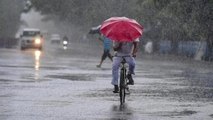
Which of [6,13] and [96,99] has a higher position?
[6,13]

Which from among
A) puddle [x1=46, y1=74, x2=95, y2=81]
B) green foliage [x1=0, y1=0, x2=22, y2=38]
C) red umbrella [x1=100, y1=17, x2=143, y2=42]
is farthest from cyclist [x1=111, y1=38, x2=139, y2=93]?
green foliage [x1=0, y1=0, x2=22, y2=38]

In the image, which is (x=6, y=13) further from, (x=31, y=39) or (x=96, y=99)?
(x=96, y=99)

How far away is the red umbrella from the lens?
14375 millimetres

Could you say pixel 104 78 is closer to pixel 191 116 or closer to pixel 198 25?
pixel 191 116

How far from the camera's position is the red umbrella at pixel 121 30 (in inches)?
566

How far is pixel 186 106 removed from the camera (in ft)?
45.2

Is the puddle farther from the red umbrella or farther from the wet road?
Result: the red umbrella

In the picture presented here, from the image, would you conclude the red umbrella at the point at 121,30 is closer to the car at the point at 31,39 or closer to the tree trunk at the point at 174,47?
the tree trunk at the point at 174,47

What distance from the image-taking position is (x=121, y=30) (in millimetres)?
14344

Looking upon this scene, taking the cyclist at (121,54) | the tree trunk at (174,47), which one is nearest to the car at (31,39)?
the tree trunk at (174,47)

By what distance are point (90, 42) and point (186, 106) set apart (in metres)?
91.5

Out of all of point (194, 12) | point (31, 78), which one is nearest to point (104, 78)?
point (31, 78)

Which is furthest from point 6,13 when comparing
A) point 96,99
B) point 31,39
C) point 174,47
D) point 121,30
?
point 121,30

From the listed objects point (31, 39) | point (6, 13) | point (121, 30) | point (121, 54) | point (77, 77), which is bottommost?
point (77, 77)
